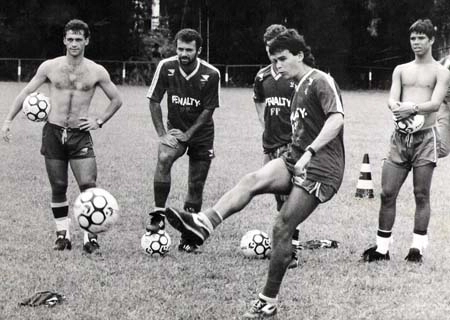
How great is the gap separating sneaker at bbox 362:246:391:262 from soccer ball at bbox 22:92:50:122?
3.67m

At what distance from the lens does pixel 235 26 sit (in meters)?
47.4

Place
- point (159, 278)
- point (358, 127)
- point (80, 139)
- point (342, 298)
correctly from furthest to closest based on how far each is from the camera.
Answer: point (358, 127) < point (80, 139) < point (159, 278) < point (342, 298)

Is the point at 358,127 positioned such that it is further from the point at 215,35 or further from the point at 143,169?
the point at 215,35

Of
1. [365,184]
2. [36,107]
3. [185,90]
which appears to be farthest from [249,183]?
[365,184]

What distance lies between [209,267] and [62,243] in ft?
5.58

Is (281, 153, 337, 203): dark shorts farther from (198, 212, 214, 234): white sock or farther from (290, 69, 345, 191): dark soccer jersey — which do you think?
(198, 212, 214, 234): white sock

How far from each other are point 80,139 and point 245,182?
289 cm

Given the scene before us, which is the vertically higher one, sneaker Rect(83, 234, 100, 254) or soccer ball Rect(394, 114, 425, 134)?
soccer ball Rect(394, 114, 425, 134)

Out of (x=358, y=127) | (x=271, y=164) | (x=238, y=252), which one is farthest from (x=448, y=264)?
(x=358, y=127)

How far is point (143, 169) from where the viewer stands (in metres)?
14.0

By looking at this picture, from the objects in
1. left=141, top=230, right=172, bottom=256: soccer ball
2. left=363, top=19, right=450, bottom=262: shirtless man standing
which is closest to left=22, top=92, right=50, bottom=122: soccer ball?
left=141, top=230, right=172, bottom=256: soccer ball

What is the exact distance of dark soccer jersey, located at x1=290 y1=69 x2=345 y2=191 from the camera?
5.75m

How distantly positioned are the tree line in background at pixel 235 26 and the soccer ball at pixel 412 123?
128ft

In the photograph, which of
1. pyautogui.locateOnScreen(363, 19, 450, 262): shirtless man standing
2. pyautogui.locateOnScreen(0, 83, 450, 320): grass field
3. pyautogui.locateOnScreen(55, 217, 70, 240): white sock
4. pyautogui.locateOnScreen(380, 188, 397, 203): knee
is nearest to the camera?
pyautogui.locateOnScreen(0, 83, 450, 320): grass field
